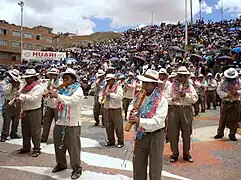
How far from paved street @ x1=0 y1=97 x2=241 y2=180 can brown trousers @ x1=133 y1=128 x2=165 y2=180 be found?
52.1 inches

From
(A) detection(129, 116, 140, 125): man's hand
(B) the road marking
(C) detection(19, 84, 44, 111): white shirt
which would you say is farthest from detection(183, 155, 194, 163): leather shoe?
(C) detection(19, 84, 44, 111): white shirt

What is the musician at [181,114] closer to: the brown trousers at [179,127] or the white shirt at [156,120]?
the brown trousers at [179,127]

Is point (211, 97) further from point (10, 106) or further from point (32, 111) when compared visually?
point (32, 111)

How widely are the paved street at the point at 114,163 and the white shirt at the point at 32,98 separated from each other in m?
1.08

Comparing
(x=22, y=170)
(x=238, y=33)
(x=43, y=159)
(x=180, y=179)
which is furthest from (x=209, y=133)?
(x=238, y=33)

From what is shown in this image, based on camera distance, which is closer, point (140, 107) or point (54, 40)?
point (140, 107)

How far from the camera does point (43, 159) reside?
6.82 meters

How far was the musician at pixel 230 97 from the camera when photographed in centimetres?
820

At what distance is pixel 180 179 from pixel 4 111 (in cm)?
520

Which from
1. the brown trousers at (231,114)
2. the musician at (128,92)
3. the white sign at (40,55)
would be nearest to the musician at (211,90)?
the musician at (128,92)

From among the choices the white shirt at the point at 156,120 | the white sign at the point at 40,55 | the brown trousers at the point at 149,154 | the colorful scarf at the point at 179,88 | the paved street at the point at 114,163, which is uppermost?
the white sign at the point at 40,55

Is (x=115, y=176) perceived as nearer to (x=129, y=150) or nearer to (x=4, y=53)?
(x=129, y=150)

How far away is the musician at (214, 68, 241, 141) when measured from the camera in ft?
26.9

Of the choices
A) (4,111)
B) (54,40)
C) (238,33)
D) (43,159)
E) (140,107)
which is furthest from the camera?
(54,40)
